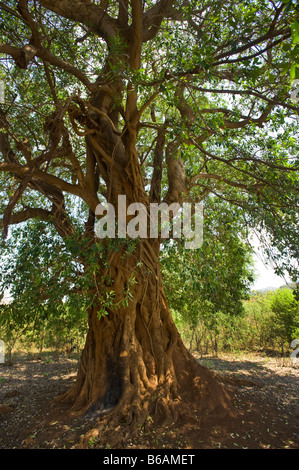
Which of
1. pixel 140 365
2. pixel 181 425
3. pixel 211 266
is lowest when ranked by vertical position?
pixel 181 425

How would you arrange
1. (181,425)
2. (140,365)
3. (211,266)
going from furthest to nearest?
(211,266) < (140,365) < (181,425)

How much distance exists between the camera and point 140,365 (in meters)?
4.29

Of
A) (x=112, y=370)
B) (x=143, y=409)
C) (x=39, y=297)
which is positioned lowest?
(x=143, y=409)

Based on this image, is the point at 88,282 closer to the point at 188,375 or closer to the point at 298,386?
the point at 188,375

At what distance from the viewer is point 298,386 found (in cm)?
593

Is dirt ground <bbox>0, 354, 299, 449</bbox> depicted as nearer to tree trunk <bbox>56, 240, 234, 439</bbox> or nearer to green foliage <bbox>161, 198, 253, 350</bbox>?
tree trunk <bbox>56, 240, 234, 439</bbox>

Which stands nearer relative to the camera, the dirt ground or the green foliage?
the dirt ground

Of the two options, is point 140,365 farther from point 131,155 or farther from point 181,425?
point 131,155

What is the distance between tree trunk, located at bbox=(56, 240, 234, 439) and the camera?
397cm

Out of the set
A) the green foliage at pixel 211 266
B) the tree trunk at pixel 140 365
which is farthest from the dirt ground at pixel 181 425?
the green foliage at pixel 211 266

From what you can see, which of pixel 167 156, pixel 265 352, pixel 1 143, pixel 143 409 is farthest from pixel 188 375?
pixel 265 352

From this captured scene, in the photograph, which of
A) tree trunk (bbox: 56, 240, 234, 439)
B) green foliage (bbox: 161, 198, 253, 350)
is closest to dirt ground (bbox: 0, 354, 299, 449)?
tree trunk (bbox: 56, 240, 234, 439)

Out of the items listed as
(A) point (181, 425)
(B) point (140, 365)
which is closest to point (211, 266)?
(B) point (140, 365)
